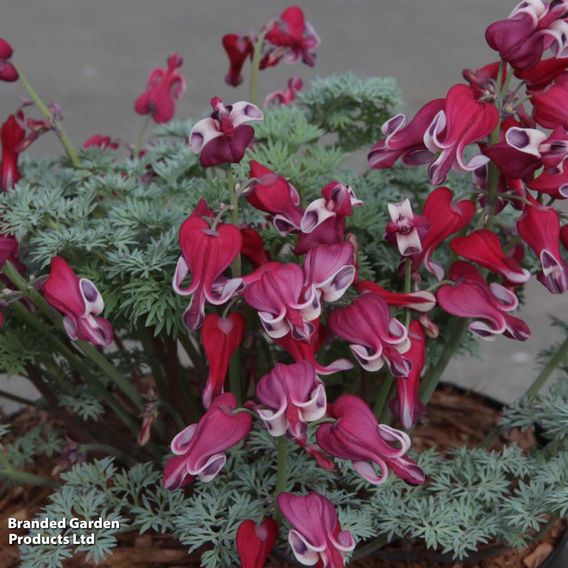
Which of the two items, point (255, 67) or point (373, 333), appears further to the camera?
point (255, 67)

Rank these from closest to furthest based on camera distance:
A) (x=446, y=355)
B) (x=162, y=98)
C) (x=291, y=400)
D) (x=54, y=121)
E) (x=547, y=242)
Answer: (x=291, y=400) → (x=547, y=242) → (x=446, y=355) → (x=54, y=121) → (x=162, y=98)

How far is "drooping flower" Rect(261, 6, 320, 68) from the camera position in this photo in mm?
1247

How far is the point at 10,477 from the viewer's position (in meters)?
1.06

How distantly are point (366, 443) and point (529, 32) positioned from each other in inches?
14.5

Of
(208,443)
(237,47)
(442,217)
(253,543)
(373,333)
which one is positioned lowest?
(253,543)

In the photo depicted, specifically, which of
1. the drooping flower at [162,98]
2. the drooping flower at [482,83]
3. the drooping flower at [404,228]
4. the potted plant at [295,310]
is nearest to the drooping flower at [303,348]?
the potted plant at [295,310]

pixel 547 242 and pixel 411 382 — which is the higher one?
pixel 547 242

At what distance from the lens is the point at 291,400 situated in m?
0.76

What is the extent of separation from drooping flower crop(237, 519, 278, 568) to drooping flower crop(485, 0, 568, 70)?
47cm

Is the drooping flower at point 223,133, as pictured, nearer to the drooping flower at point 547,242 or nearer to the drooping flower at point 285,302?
the drooping flower at point 285,302

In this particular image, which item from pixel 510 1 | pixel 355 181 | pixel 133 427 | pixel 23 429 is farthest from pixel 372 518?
pixel 510 1

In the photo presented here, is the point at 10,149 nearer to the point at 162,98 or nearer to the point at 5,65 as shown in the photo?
the point at 5,65

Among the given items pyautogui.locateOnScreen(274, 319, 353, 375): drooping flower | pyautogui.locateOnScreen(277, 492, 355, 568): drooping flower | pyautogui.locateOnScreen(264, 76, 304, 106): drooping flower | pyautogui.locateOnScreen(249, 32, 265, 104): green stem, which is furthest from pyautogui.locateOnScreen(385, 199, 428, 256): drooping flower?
pyautogui.locateOnScreen(264, 76, 304, 106): drooping flower

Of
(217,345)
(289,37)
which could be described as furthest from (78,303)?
(289,37)
